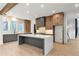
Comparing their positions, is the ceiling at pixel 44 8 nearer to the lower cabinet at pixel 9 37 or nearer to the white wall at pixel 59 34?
the white wall at pixel 59 34

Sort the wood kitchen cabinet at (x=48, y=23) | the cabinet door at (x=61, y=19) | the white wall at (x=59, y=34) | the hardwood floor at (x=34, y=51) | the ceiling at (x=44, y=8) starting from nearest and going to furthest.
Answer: the hardwood floor at (x=34, y=51) < the ceiling at (x=44, y=8) < the cabinet door at (x=61, y=19) < the white wall at (x=59, y=34) < the wood kitchen cabinet at (x=48, y=23)

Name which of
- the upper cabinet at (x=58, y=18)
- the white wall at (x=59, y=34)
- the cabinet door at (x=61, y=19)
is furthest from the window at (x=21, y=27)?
the cabinet door at (x=61, y=19)

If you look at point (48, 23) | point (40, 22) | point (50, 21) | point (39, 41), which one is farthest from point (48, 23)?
point (39, 41)

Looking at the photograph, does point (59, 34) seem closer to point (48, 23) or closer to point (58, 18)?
point (58, 18)

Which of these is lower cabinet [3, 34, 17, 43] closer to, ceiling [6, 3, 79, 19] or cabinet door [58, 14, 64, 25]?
ceiling [6, 3, 79, 19]

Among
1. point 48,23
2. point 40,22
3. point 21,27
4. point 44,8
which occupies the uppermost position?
point 44,8

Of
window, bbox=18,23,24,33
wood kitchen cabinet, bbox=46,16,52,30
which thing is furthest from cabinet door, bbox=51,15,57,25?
window, bbox=18,23,24,33

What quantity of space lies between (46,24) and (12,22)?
3077 mm

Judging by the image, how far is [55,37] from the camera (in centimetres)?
719

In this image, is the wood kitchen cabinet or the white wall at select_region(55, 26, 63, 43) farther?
the wood kitchen cabinet

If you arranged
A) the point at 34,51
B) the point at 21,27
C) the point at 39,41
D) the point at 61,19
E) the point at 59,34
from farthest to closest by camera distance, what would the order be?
the point at 21,27, the point at 59,34, the point at 61,19, the point at 39,41, the point at 34,51

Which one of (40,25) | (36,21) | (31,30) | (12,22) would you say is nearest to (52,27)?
(40,25)

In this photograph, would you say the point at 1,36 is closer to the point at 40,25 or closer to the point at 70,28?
the point at 40,25

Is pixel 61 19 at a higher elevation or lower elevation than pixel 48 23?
higher
